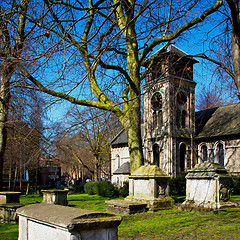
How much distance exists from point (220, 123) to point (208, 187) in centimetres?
2272

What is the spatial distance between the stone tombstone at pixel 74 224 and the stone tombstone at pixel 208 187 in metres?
8.93

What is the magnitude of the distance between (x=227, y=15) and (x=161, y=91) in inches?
1022

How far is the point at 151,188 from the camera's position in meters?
12.3

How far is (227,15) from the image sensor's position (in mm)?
→ 7266

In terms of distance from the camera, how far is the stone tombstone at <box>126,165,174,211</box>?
12.1 meters

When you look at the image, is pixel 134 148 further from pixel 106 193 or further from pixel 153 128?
pixel 153 128

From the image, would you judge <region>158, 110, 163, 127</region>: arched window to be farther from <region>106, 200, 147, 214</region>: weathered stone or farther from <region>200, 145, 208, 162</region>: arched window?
<region>106, 200, 147, 214</region>: weathered stone

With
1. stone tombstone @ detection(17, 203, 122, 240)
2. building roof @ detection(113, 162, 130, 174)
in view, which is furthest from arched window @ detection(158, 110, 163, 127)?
stone tombstone @ detection(17, 203, 122, 240)

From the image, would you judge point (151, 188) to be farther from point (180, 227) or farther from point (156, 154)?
point (156, 154)

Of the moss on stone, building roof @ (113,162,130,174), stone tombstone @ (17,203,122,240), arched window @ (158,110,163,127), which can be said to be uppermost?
arched window @ (158,110,163,127)

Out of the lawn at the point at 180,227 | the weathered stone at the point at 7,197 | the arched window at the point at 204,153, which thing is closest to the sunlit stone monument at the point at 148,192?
the lawn at the point at 180,227

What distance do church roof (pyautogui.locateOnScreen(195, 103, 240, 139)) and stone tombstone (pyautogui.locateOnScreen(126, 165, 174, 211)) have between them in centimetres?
1783

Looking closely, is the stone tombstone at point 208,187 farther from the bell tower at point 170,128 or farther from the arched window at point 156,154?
the arched window at point 156,154

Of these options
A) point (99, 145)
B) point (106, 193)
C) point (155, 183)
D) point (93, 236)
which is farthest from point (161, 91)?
point (93, 236)
